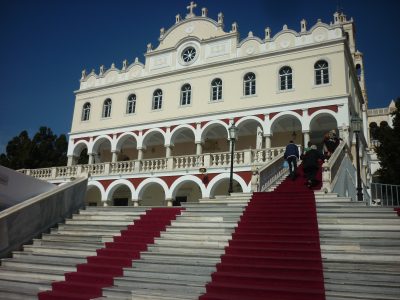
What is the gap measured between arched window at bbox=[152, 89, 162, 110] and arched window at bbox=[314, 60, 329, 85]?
36.5 feet

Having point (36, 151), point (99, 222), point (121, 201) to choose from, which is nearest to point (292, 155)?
point (99, 222)

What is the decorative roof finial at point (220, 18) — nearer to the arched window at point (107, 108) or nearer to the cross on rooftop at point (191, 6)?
the cross on rooftop at point (191, 6)

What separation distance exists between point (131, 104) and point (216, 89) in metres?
7.19

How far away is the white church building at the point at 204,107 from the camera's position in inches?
819

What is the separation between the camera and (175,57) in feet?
87.3

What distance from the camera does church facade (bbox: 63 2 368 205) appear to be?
20812 mm

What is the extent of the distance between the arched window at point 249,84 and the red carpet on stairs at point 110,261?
1433 cm

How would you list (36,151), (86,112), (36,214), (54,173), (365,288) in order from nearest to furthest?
(365,288), (36,214), (54,173), (86,112), (36,151)

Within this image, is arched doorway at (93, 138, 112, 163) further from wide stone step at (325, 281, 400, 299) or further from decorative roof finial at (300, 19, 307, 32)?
wide stone step at (325, 281, 400, 299)

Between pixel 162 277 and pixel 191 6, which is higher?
pixel 191 6

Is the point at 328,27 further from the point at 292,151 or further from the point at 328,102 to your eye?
the point at 292,151

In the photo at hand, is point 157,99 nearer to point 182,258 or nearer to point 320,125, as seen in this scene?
point 320,125

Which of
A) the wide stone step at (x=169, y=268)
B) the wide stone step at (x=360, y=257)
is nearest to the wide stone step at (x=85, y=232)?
the wide stone step at (x=169, y=268)

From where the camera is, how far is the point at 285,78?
73.5ft
